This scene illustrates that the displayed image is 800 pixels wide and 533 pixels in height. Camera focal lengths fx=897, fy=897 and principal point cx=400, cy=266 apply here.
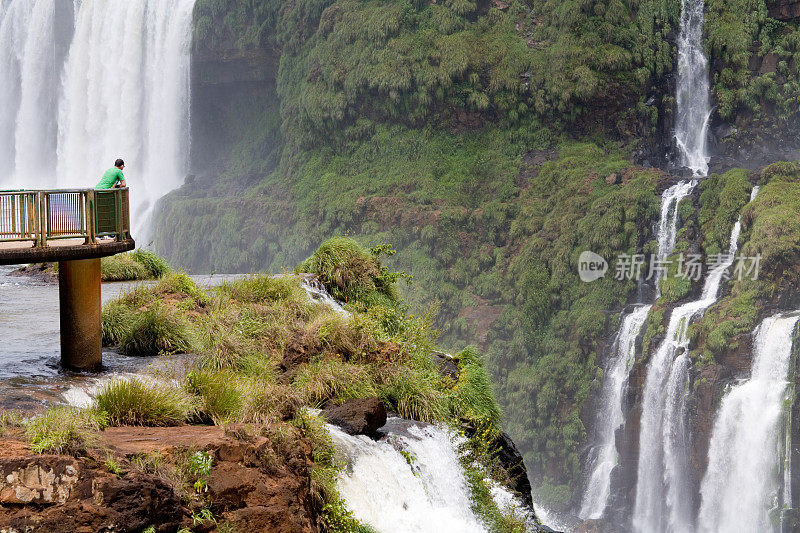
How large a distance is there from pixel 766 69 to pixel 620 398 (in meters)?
18.9

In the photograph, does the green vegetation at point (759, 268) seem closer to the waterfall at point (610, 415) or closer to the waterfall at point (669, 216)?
the waterfall at point (669, 216)

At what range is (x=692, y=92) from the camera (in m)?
46.2

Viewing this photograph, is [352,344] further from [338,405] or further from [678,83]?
[678,83]

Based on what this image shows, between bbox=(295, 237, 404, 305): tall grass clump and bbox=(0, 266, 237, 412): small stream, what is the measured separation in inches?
169

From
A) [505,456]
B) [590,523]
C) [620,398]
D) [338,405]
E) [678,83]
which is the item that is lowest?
[590,523]

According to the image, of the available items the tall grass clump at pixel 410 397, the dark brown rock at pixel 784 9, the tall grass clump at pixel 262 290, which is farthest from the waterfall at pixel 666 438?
the tall grass clump at pixel 410 397

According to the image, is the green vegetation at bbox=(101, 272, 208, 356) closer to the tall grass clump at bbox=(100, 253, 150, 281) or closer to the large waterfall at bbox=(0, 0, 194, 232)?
the tall grass clump at bbox=(100, 253, 150, 281)

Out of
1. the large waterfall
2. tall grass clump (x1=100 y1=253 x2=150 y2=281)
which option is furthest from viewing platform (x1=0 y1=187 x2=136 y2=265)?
the large waterfall

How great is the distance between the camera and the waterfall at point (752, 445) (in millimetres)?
32812

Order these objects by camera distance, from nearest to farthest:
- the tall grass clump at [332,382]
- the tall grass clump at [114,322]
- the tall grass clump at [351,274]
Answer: the tall grass clump at [332,382]
the tall grass clump at [114,322]
the tall grass clump at [351,274]

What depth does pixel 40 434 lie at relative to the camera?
7254 millimetres

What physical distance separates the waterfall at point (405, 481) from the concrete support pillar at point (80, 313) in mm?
3376

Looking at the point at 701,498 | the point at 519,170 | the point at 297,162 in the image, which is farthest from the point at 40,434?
the point at 297,162

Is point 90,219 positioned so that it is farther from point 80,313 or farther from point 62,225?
point 80,313
